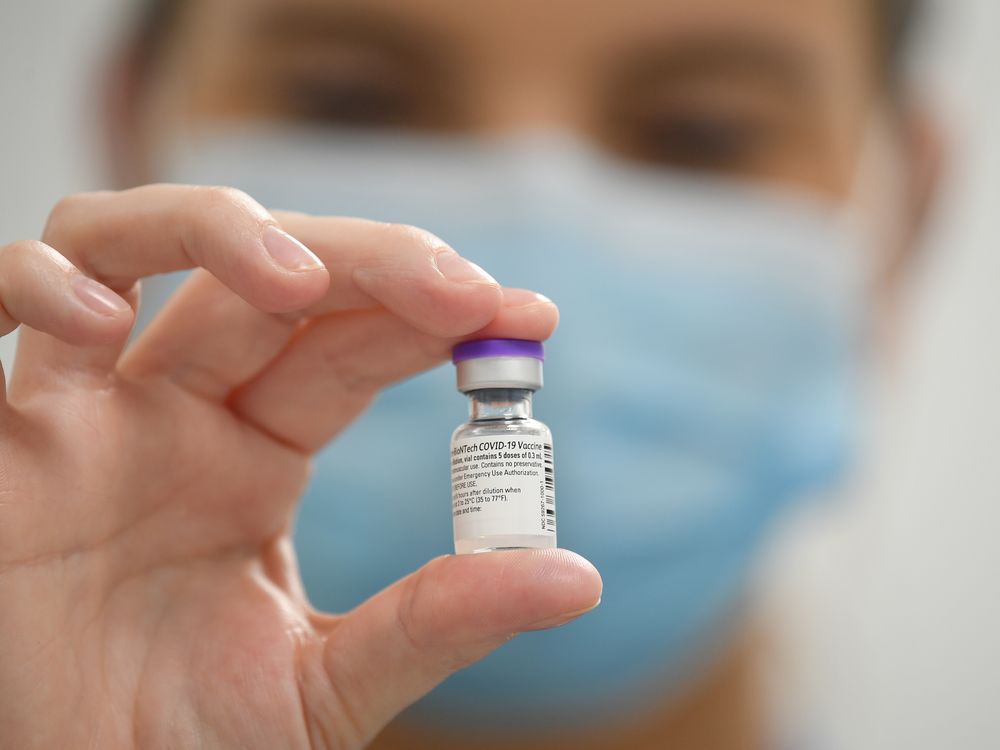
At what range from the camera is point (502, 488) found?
0.78m

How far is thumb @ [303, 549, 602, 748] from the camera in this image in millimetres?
725

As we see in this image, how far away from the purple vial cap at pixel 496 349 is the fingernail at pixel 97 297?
30 centimetres

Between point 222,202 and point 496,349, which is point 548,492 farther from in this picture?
point 222,202

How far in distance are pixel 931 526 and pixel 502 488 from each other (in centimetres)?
150

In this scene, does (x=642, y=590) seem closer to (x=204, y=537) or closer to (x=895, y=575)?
(x=895, y=575)

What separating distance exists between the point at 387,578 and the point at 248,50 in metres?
1.04

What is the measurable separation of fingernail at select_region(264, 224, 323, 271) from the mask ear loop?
1329 millimetres

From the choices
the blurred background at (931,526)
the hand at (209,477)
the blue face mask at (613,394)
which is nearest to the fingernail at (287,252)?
the hand at (209,477)

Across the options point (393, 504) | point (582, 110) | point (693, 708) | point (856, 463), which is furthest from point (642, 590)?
point (582, 110)

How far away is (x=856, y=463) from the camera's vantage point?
1.83 meters

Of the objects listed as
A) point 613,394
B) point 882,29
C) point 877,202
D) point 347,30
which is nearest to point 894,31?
point 882,29

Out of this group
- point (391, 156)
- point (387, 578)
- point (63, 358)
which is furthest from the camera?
point (391, 156)

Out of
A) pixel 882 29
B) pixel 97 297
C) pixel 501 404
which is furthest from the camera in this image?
pixel 882 29

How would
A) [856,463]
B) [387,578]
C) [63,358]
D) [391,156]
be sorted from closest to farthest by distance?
1. [63,358]
2. [387,578]
3. [391,156]
4. [856,463]
